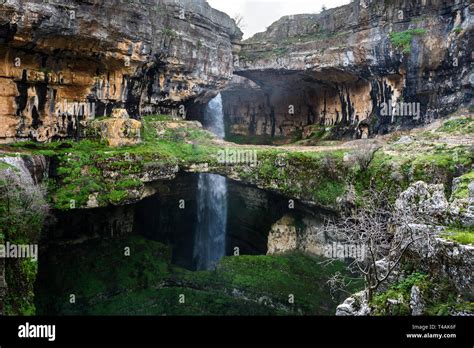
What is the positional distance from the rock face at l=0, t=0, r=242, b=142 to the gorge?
7cm

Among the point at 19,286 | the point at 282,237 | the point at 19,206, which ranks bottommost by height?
the point at 282,237

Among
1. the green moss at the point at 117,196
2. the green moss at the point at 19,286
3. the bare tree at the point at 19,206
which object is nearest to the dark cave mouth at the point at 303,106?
the green moss at the point at 117,196

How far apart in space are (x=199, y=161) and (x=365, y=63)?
11.9 meters

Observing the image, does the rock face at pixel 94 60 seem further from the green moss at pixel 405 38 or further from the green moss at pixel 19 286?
the green moss at pixel 405 38

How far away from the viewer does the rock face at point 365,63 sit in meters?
20.2

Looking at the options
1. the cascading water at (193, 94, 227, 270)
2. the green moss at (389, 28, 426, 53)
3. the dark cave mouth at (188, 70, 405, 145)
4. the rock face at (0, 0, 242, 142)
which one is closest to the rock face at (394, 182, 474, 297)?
the green moss at (389, 28, 426, 53)

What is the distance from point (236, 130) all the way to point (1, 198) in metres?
26.1

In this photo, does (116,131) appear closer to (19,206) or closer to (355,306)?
(19,206)

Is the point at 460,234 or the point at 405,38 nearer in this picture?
the point at 460,234

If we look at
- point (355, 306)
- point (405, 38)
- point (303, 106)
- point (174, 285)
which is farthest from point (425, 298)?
point (303, 106)

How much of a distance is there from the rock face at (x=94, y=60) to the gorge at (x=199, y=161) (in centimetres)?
7

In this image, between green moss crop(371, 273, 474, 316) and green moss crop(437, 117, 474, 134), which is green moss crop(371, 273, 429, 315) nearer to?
green moss crop(371, 273, 474, 316)

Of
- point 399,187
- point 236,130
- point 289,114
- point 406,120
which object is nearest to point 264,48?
point 289,114

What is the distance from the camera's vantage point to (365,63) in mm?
22891
